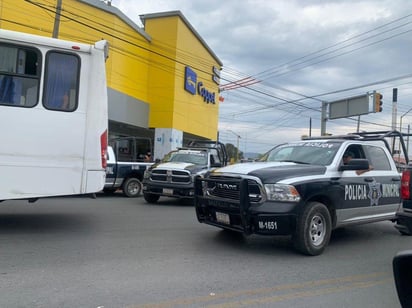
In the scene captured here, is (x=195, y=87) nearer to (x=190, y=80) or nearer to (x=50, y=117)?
(x=190, y=80)

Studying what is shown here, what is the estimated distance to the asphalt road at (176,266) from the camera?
15.3 feet

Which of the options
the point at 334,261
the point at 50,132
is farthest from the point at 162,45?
the point at 334,261

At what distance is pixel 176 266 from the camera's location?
584 centimetres

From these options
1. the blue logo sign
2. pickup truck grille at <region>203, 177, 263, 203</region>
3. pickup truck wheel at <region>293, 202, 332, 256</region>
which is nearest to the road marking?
pickup truck wheel at <region>293, 202, 332, 256</region>

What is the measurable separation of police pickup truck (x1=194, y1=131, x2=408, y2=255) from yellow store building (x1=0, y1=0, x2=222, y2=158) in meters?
18.4

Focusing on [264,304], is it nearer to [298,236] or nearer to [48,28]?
[298,236]

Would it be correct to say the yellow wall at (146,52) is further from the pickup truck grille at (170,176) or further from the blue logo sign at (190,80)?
the pickup truck grille at (170,176)

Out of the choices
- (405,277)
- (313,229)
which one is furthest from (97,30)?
(405,277)

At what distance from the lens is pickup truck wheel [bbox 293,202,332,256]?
6.46m

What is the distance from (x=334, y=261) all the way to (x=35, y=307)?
14.2 feet

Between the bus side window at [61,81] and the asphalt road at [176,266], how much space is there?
2.36 meters

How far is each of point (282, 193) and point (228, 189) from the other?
0.90 m

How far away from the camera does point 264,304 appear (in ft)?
14.9

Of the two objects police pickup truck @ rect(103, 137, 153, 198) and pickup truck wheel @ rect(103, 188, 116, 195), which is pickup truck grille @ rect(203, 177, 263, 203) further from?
pickup truck wheel @ rect(103, 188, 116, 195)
